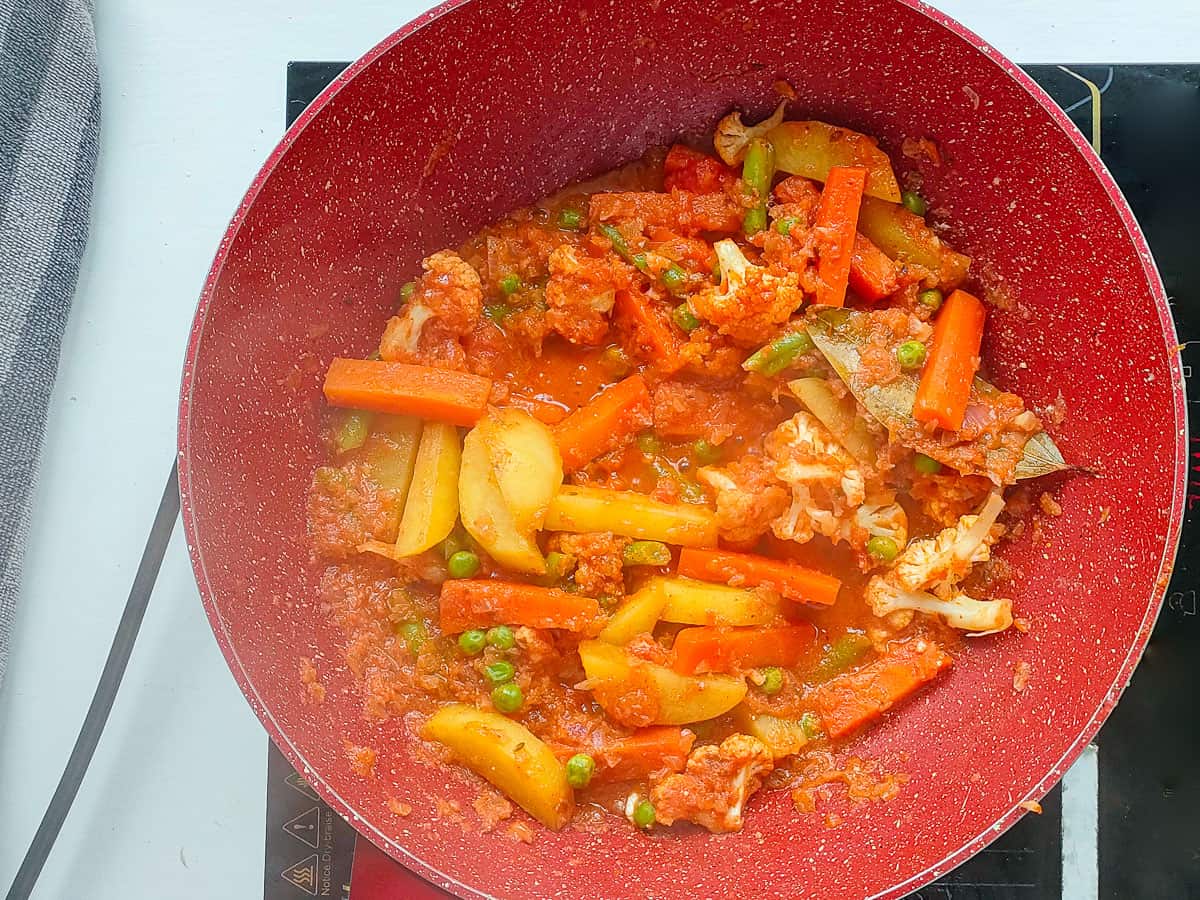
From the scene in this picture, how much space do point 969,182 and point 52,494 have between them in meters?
2.13

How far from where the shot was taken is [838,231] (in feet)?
6.48

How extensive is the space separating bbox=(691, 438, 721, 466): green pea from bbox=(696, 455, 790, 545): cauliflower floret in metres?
0.07

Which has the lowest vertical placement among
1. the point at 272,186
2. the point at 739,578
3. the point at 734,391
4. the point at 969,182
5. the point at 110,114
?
the point at 739,578

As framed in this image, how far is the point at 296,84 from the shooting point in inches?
85.6

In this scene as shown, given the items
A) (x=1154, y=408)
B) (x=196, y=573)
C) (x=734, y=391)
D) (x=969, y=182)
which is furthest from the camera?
(x=734, y=391)

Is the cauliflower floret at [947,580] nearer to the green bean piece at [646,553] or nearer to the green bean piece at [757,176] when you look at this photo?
the green bean piece at [646,553]

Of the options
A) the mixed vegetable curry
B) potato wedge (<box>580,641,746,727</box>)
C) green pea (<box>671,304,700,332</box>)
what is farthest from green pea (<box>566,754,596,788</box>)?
green pea (<box>671,304,700,332</box>)

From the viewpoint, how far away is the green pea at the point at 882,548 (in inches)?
78.1

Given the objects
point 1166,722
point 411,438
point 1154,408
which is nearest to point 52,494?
point 411,438

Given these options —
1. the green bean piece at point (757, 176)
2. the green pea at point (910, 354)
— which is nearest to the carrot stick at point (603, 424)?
the green bean piece at point (757, 176)

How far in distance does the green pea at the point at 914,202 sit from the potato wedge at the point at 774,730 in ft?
3.68

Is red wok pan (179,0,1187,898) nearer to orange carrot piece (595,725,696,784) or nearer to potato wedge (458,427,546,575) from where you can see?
orange carrot piece (595,725,696,784)

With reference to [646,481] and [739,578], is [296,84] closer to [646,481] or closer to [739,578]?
[646,481]

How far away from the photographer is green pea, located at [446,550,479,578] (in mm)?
1993
